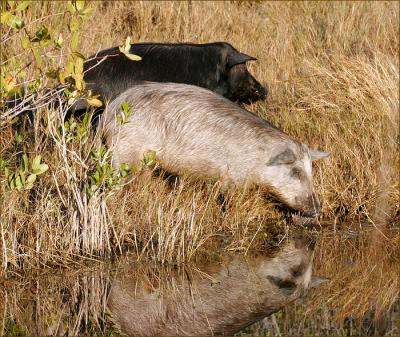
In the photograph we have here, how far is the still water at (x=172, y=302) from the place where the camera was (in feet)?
21.6

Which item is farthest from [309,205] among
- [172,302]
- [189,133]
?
[172,302]

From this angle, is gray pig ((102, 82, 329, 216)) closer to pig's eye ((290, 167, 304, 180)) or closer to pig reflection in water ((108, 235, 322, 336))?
pig's eye ((290, 167, 304, 180))

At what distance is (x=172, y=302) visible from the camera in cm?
701

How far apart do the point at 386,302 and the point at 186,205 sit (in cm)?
209

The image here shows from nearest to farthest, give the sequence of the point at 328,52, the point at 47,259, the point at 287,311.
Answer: the point at 287,311
the point at 47,259
the point at 328,52

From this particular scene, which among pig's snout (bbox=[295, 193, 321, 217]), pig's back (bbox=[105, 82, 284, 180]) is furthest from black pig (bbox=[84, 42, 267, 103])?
pig's snout (bbox=[295, 193, 321, 217])

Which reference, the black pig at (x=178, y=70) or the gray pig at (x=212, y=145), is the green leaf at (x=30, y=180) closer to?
the gray pig at (x=212, y=145)

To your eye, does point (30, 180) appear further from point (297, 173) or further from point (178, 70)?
point (178, 70)

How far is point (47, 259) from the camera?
24.8 ft

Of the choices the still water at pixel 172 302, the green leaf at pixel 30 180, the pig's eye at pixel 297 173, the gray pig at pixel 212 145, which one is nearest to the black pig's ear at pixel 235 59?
the gray pig at pixel 212 145

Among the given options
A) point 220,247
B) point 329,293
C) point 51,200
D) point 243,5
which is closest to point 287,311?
point 329,293

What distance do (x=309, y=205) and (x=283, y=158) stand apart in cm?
51

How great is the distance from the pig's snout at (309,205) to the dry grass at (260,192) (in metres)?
0.20

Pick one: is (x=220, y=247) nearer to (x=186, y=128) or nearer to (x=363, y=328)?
(x=186, y=128)
